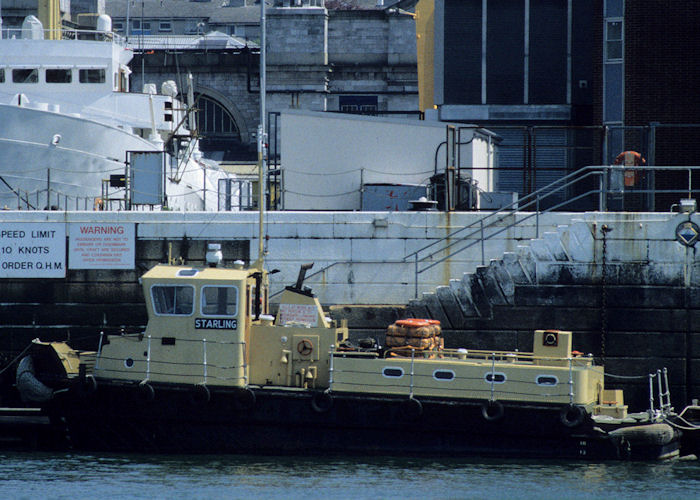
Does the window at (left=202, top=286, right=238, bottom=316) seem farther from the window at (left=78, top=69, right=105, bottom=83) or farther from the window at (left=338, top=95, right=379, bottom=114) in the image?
the window at (left=338, top=95, right=379, bottom=114)

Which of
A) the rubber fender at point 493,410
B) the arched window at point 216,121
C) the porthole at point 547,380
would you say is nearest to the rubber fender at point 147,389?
the rubber fender at point 493,410

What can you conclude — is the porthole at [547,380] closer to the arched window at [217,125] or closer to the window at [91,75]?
the window at [91,75]

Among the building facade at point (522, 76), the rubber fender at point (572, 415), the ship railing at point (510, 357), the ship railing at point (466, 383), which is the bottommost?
the rubber fender at point (572, 415)

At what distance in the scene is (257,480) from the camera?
16.5 metres

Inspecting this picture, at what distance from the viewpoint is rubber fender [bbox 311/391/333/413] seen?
17766 mm

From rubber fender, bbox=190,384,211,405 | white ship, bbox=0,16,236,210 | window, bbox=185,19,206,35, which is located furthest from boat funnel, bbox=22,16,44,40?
window, bbox=185,19,206,35

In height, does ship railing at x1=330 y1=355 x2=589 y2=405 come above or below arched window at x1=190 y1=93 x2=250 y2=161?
below

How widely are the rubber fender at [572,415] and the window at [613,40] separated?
11.4m

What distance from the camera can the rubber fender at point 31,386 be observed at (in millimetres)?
18500

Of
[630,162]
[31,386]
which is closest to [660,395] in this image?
[630,162]

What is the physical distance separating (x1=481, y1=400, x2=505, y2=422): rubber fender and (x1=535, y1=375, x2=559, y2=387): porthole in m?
0.69

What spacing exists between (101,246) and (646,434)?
10.5m

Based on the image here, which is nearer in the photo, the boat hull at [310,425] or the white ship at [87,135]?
the boat hull at [310,425]

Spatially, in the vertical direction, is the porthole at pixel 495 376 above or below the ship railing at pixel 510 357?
below
